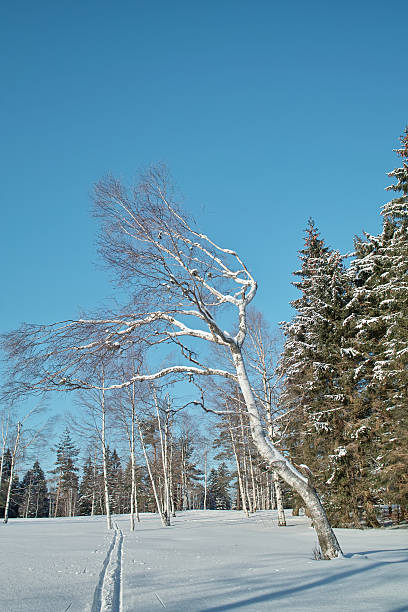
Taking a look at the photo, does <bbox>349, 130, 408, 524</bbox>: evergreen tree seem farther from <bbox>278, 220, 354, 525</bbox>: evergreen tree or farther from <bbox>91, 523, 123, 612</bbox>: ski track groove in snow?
<bbox>91, 523, 123, 612</bbox>: ski track groove in snow

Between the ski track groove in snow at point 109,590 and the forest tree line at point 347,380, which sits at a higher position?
the forest tree line at point 347,380

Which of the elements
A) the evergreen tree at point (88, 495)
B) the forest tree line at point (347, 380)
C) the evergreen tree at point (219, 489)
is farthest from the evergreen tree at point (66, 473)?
the forest tree line at point (347, 380)

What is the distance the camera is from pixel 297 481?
24.2 ft

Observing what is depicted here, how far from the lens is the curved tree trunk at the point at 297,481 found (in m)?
7.04

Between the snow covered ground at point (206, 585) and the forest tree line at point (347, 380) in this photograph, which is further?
the forest tree line at point (347, 380)

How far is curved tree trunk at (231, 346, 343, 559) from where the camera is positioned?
704 centimetres

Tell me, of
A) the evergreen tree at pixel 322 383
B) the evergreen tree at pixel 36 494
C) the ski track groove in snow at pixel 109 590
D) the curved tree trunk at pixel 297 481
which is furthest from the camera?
the evergreen tree at pixel 36 494

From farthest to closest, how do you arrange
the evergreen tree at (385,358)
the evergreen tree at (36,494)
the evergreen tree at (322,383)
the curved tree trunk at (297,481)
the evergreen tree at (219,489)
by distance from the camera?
1. the evergreen tree at (219,489)
2. the evergreen tree at (36,494)
3. the evergreen tree at (322,383)
4. the evergreen tree at (385,358)
5. the curved tree trunk at (297,481)

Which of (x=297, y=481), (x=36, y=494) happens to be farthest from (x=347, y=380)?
(x=36, y=494)

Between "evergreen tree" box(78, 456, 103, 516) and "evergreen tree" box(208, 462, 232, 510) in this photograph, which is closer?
"evergreen tree" box(78, 456, 103, 516)

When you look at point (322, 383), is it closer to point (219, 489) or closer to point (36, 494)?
point (219, 489)

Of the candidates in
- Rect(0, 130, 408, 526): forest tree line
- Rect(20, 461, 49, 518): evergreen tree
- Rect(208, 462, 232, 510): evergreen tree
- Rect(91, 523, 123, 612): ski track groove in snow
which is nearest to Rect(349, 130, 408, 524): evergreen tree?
Rect(0, 130, 408, 526): forest tree line

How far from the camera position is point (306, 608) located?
147 inches

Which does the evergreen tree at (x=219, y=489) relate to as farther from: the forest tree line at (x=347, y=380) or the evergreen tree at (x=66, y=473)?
the forest tree line at (x=347, y=380)
